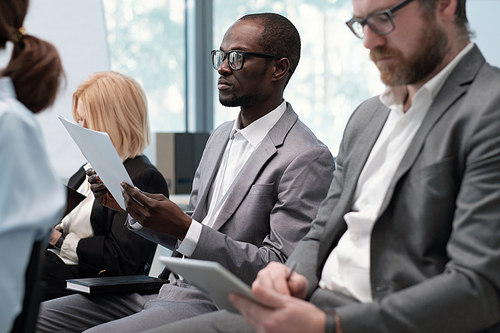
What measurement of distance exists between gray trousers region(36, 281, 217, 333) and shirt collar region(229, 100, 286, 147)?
596mm

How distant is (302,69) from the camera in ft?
14.4

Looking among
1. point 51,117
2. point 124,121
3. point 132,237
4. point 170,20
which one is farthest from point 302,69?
point 132,237

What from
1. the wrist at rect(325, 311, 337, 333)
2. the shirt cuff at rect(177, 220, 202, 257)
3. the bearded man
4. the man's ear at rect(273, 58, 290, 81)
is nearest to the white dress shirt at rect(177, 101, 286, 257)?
the man's ear at rect(273, 58, 290, 81)

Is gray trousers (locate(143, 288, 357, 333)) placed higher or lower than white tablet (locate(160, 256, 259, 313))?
lower

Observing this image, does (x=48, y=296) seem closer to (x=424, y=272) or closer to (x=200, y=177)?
(x=200, y=177)

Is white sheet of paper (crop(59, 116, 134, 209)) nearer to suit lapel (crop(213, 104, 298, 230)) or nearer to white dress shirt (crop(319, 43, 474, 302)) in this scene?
suit lapel (crop(213, 104, 298, 230))

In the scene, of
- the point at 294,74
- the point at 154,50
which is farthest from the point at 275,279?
the point at 154,50

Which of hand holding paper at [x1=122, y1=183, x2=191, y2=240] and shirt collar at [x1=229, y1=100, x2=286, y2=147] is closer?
hand holding paper at [x1=122, y1=183, x2=191, y2=240]

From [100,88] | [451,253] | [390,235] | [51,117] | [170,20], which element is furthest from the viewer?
[170,20]

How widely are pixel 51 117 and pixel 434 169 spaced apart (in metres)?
3.59

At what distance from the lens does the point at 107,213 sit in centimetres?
210

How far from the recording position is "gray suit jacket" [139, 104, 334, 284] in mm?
1561

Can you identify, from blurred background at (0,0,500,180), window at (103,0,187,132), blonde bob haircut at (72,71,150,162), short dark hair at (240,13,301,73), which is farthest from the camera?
window at (103,0,187,132)

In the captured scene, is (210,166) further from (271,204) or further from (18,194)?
(18,194)
